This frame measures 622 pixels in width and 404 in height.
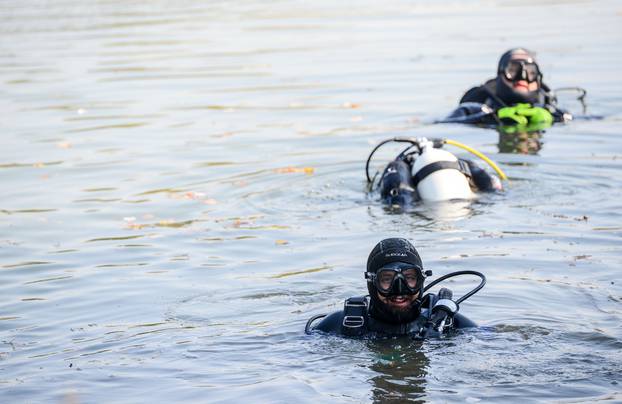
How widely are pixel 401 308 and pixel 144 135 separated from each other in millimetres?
9868

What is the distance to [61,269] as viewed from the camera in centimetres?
1000

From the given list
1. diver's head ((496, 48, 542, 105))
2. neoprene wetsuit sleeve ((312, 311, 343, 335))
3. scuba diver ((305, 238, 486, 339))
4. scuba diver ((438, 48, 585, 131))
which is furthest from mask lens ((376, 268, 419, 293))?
diver's head ((496, 48, 542, 105))

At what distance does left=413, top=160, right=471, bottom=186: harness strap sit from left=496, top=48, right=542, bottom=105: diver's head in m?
4.53

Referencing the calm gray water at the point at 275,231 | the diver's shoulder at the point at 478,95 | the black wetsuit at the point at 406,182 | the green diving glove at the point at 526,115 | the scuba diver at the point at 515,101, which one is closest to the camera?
the calm gray water at the point at 275,231

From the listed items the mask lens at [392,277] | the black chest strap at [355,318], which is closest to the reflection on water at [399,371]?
the black chest strap at [355,318]

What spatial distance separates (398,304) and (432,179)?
414 cm

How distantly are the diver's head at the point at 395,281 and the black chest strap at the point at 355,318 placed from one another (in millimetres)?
85

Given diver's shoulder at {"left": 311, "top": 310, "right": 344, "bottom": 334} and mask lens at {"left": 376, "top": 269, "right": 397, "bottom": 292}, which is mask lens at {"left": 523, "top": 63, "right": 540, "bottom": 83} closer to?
diver's shoulder at {"left": 311, "top": 310, "right": 344, "bottom": 334}

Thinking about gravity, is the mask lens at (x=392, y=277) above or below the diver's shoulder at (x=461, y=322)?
above

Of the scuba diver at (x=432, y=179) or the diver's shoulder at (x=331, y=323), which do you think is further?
the scuba diver at (x=432, y=179)

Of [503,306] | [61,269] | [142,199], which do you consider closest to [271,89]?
[142,199]

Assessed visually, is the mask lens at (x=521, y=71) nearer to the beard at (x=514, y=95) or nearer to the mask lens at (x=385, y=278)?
the beard at (x=514, y=95)

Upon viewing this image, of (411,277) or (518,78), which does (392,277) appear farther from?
(518,78)

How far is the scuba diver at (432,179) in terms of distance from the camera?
1131cm
